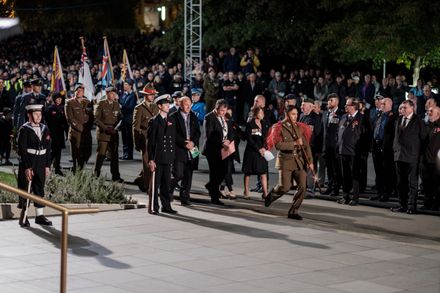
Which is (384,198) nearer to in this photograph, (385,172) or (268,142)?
(385,172)

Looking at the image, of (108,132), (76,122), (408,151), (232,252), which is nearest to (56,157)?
(76,122)

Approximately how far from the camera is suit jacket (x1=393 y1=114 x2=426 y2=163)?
1741cm

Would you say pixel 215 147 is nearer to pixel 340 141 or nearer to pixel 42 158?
pixel 340 141

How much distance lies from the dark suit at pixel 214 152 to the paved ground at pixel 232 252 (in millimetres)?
617

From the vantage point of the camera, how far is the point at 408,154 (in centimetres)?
1744

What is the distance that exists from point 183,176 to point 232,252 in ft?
15.0

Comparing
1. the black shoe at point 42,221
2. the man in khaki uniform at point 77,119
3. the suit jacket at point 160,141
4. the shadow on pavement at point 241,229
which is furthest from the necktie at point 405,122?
the man in khaki uniform at point 77,119

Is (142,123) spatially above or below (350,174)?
above

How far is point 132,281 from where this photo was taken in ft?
38.0

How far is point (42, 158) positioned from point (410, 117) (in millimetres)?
6133

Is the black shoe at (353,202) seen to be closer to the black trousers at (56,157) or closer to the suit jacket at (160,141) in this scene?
the suit jacket at (160,141)

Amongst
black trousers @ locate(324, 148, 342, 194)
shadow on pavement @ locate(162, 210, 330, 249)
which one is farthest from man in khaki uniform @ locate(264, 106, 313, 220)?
black trousers @ locate(324, 148, 342, 194)

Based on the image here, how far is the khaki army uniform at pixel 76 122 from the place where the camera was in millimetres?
21734

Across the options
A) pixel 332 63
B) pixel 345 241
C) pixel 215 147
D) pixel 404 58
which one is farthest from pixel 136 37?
pixel 345 241
